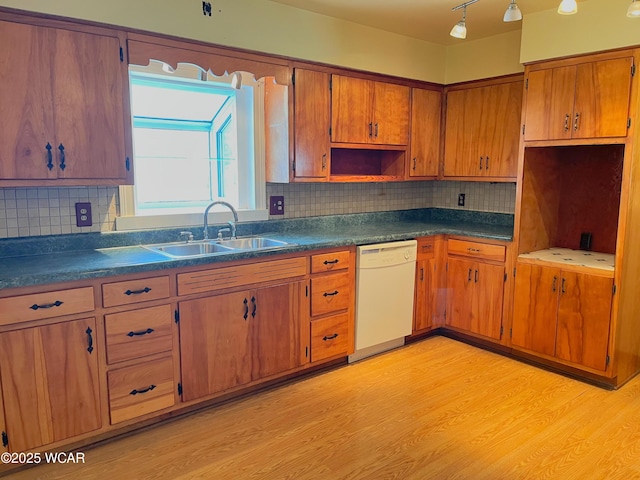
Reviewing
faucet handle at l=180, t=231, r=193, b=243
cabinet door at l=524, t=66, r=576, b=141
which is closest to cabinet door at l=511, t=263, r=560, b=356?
cabinet door at l=524, t=66, r=576, b=141

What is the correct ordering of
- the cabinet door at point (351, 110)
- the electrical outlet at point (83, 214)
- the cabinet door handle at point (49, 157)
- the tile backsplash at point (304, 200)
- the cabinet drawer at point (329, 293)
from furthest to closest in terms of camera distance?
the cabinet door at point (351, 110), the cabinet drawer at point (329, 293), the electrical outlet at point (83, 214), the tile backsplash at point (304, 200), the cabinet door handle at point (49, 157)

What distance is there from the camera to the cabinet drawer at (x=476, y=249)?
3342 millimetres

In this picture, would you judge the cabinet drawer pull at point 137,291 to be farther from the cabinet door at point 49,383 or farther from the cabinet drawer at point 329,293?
the cabinet drawer at point 329,293

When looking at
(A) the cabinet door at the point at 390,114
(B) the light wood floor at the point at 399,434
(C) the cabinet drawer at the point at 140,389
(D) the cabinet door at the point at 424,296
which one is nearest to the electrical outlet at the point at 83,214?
(C) the cabinet drawer at the point at 140,389

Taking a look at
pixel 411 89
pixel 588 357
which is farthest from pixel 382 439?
pixel 411 89

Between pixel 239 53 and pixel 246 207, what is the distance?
104 cm

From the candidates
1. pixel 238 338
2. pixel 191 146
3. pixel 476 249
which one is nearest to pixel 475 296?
pixel 476 249

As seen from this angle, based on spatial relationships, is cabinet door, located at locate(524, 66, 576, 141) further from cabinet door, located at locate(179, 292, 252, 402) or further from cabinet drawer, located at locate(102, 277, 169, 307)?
cabinet drawer, located at locate(102, 277, 169, 307)

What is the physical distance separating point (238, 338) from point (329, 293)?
0.68m

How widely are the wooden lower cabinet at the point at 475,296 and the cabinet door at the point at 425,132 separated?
2.61ft

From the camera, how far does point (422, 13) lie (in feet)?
10.1

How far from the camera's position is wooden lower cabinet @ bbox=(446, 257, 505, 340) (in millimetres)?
3400

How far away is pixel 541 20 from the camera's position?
296cm

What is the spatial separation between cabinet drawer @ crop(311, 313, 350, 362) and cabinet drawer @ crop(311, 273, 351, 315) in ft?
0.22
